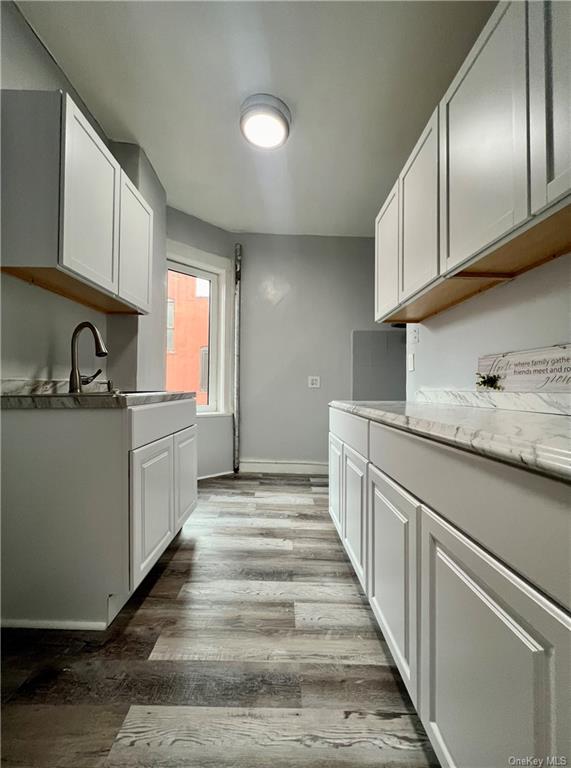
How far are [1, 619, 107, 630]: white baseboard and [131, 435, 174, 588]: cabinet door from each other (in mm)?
196

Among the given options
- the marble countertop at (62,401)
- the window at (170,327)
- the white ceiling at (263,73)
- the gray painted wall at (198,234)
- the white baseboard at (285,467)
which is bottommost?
the white baseboard at (285,467)

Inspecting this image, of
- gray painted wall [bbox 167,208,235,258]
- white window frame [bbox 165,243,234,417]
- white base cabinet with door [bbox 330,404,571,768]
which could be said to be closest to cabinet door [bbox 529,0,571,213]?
white base cabinet with door [bbox 330,404,571,768]

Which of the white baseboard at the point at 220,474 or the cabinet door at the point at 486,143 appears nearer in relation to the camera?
the cabinet door at the point at 486,143

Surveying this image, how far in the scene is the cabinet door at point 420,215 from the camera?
4.66 feet

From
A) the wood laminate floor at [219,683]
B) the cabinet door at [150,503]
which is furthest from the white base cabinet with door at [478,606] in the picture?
the cabinet door at [150,503]

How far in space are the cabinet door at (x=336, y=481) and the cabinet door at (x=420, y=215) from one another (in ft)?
2.92

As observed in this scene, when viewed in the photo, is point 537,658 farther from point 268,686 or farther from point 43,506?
point 43,506

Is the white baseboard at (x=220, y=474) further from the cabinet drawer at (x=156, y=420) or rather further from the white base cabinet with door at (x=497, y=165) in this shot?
the white base cabinet with door at (x=497, y=165)

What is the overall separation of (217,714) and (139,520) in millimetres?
681

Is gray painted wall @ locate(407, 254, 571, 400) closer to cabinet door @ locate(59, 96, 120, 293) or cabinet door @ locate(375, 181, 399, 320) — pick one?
cabinet door @ locate(375, 181, 399, 320)

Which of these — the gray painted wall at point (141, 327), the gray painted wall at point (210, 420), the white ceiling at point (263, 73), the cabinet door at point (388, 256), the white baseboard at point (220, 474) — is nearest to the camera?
the white ceiling at point (263, 73)

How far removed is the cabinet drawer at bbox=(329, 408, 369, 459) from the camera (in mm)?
1442

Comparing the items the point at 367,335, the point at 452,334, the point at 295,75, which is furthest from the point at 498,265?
the point at 367,335

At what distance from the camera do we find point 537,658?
1.59ft
